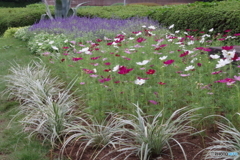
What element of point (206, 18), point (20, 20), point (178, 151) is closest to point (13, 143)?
point (178, 151)

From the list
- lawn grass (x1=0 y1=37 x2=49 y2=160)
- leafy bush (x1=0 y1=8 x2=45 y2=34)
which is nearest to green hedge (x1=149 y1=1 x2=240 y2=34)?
lawn grass (x1=0 y1=37 x2=49 y2=160)

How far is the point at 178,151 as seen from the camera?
285 centimetres

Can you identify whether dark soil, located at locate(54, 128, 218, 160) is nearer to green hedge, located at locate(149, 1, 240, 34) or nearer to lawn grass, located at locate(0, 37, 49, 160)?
lawn grass, located at locate(0, 37, 49, 160)

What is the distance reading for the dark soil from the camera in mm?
2752

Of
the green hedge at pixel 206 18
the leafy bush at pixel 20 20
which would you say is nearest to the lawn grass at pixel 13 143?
the green hedge at pixel 206 18

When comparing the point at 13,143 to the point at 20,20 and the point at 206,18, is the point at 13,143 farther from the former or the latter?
the point at 20,20

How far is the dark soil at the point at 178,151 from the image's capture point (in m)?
2.75

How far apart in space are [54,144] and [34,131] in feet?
1.16

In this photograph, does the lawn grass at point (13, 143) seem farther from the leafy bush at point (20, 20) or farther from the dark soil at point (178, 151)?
the leafy bush at point (20, 20)

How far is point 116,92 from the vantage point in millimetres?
3965

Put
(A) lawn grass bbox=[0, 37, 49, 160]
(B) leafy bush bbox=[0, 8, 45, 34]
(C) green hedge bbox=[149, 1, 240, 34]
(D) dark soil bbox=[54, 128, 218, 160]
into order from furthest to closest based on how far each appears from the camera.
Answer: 1. (B) leafy bush bbox=[0, 8, 45, 34]
2. (C) green hedge bbox=[149, 1, 240, 34]
3. (A) lawn grass bbox=[0, 37, 49, 160]
4. (D) dark soil bbox=[54, 128, 218, 160]

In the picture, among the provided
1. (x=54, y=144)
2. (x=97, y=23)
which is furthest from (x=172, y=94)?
(x=97, y=23)

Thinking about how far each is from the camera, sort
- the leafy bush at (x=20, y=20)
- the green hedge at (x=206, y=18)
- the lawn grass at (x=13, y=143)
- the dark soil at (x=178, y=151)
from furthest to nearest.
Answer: the leafy bush at (x=20, y=20) < the green hedge at (x=206, y=18) < the lawn grass at (x=13, y=143) < the dark soil at (x=178, y=151)

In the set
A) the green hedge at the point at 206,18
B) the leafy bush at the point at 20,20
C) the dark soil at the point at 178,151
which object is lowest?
the leafy bush at the point at 20,20
